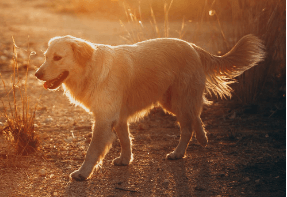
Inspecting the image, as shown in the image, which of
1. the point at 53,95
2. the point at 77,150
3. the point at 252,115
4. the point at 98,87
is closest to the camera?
the point at 98,87

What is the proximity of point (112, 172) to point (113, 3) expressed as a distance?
50.8ft

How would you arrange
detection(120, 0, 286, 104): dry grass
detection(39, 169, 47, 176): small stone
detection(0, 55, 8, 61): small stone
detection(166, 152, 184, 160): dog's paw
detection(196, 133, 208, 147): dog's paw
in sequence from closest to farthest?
detection(39, 169, 47, 176): small stone, detection(166, 152, 184, 160): dog's paw, detection(196, 133, 208, 147): dog's paw, detection(120, 0, 286, 104): dry grass, detection(0, 55, 8, 61): small stone

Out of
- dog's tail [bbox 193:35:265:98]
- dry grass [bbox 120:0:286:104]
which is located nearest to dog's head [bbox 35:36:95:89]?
dog's tail [bbox 193:35:265:98]

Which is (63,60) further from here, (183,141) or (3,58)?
(3,58)

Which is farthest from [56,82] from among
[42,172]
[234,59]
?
[234,59]

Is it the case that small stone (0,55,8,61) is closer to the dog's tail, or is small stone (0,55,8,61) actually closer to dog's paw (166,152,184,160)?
the dog's tail

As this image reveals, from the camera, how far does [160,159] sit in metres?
4.71

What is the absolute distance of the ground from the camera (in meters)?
3.85

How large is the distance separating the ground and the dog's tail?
847mm

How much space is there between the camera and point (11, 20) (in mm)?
18281

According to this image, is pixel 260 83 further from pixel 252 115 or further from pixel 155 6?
pixel 155 6

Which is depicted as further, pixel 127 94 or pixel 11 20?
pixel 11 20

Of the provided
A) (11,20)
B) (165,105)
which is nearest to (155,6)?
(11,20)

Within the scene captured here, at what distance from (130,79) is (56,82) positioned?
2.77ft
